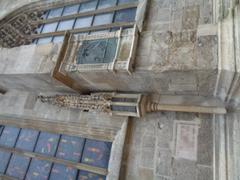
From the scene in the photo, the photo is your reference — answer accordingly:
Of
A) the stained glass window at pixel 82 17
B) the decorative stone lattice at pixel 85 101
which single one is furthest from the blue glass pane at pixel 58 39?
the decorative stone lattice at pixel 85 101

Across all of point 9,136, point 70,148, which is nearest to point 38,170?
point 70,148

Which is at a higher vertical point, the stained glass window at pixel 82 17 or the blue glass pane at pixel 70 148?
the stained glass window at pixel 82 17

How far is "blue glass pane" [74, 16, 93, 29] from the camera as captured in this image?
440 cm

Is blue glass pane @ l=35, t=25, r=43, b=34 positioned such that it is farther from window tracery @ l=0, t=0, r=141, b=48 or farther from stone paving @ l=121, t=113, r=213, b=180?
stone paving @ l=121, t=113, r=213, b=180

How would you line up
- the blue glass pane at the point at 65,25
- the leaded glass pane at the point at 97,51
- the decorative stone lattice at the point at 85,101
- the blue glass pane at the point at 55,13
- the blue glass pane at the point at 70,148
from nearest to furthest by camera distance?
the leaded glass pane at the point at 97,51, the decorative stone lattice at the point at 85,101, the blue glass pane at the point at 70,148, the blue glass pane at the point at 65,25, the blue glass pane at the point at 55,13

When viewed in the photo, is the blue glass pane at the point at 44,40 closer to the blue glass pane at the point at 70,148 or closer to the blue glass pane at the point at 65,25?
the blue glass pane at the point at 65,25

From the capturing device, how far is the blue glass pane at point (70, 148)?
11.2ft

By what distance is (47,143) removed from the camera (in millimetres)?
3775

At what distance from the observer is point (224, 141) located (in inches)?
94.0

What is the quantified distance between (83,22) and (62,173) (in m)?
3.14

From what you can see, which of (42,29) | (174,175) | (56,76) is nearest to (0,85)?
(42,29)

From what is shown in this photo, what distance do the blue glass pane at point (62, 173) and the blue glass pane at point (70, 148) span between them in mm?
160

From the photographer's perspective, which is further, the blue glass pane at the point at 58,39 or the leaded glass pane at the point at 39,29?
the leaded glass pane at the point at 39,29

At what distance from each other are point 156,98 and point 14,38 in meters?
4.22
